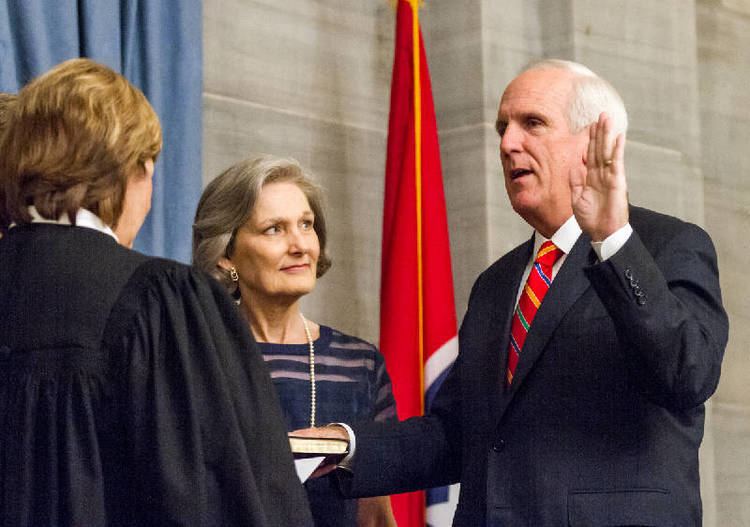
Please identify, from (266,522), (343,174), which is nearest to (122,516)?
(266,522)

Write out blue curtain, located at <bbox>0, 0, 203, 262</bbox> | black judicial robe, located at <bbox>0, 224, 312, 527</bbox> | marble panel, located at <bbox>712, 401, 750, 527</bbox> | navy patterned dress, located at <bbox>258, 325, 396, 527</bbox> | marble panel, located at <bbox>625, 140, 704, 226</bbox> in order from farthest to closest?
marble panel, located at <bbox>712, 401, 750, 527</bbox>, marble panel, located at <bbox>625, 140, 704, 226</bbox>, blue curtain, located at <bbox>0, 0, 203, 262</bbox>, navy patterned dress, located at <bbox>258, 325, 396, 527</bbox>, black judicial robe, located at <bbox>0, 224, 312, 527</bbox>

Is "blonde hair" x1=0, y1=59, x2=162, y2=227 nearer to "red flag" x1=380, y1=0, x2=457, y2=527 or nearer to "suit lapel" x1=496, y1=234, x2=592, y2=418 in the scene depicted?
"suit lapel" x1=496, y1=234, x2=592, y2=418

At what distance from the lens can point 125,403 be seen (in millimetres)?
2455

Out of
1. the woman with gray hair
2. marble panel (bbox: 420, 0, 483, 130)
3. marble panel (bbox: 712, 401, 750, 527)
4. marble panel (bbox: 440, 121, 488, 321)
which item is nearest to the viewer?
the woman with gray hair

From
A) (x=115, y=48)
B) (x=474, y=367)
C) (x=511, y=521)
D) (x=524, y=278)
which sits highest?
(x=115, y=48)

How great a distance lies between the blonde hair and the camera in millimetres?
2527

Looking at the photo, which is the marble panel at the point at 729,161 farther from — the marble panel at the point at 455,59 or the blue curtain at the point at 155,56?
the blue curtain at the point at 155,56

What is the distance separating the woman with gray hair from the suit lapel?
84 centimetres

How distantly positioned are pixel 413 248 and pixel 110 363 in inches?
113

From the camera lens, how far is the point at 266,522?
8.06 ft

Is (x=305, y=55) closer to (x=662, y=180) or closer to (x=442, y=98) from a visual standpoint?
(x=442, y=98)

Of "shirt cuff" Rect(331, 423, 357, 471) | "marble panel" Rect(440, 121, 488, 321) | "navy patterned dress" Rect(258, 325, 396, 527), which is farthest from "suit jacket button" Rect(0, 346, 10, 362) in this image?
"marble panel" Rect(440, 121, 488, 321)

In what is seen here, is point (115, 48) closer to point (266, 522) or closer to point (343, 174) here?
point (343, 174)

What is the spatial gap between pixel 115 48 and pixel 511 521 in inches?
85.2
